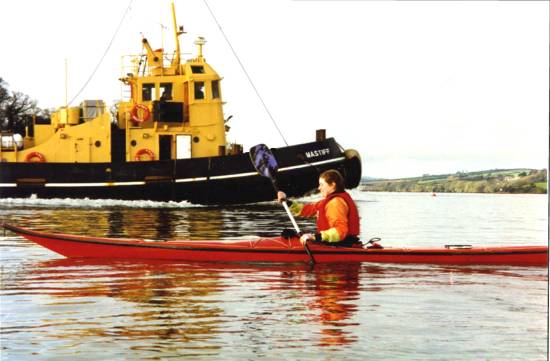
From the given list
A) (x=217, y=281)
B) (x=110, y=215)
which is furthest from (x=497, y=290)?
(x=110, y=215)

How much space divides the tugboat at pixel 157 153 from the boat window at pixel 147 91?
36mm

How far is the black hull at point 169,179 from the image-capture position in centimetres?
2711

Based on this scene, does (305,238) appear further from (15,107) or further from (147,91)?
(15,107)

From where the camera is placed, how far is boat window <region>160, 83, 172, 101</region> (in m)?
28.8

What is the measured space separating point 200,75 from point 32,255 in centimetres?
1792

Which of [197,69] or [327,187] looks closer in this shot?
[327,187]

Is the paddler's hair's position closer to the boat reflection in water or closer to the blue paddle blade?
the boat reflection in water

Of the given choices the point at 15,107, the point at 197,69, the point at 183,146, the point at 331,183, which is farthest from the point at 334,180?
the point at 15,107

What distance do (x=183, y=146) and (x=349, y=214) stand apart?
19.7 m

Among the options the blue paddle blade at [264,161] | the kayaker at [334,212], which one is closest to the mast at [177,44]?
the blue paddle blade at [264,161]

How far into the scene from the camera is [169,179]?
27219 millimetres

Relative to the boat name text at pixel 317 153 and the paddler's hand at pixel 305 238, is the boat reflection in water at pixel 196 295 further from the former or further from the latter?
the boat name text at pixel 317 153

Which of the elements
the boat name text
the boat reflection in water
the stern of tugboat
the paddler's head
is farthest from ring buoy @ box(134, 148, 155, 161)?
the paddler's head

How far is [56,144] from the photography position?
2867 cm
